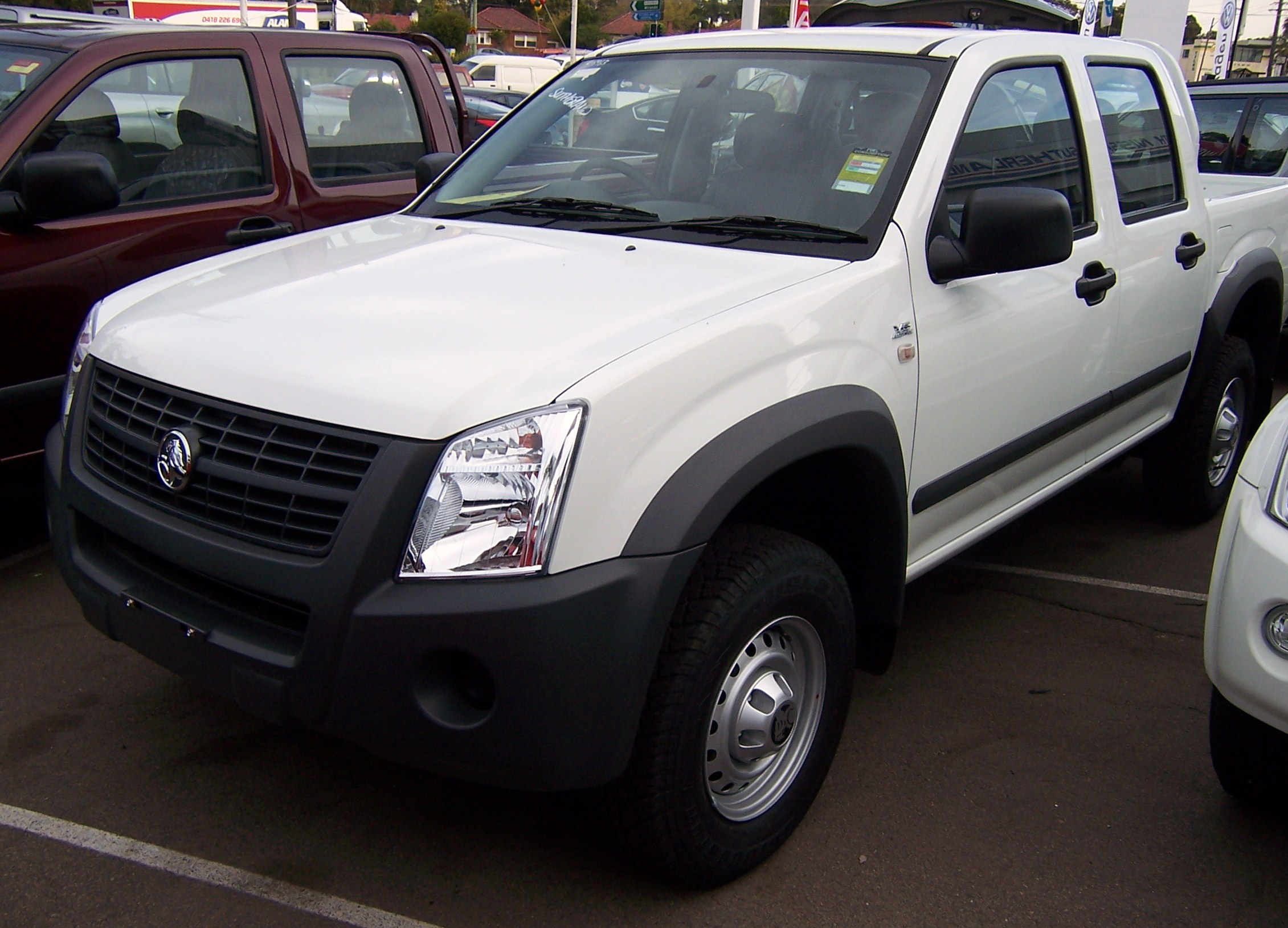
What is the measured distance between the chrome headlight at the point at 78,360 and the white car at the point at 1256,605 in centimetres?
256

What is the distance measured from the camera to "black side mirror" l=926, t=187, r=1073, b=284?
2.79 metres

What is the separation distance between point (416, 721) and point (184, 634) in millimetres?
560

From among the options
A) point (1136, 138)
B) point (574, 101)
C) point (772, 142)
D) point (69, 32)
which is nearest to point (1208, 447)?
point (1136, 138)

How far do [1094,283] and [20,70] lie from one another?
3.77 meters

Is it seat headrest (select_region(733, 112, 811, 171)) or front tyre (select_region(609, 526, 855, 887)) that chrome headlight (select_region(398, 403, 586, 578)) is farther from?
seat headrest (select_region(733, 112, 811, 171))

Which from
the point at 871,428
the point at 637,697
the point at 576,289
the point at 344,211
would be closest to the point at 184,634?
the point at 637,697

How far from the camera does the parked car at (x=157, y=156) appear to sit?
3.89 metres

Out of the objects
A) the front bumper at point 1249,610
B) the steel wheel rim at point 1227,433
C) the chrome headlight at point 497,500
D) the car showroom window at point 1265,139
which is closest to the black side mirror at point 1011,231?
the front bumper at point 1249,610

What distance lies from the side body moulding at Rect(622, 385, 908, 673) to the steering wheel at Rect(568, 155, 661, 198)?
0.99m

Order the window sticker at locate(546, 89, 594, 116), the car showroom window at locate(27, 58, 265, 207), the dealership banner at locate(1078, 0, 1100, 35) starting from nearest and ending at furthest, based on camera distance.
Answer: the window sticker at locate(546, 89, 594, 116) → the car showroom window at locate(27, 58, 265, 207) → the dealership banner at locate(1078, 0, 1100, 35)

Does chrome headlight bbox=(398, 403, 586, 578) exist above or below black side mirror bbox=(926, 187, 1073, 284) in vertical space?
below

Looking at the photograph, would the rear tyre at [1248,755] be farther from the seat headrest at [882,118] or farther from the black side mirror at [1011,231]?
the seat headrest at [882,118]

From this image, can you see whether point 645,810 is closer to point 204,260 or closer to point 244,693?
point 244,693

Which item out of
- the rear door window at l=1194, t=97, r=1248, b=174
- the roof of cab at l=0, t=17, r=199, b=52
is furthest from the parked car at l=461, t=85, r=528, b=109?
the roof of cab at l=0, t=17, r=199, b=52
